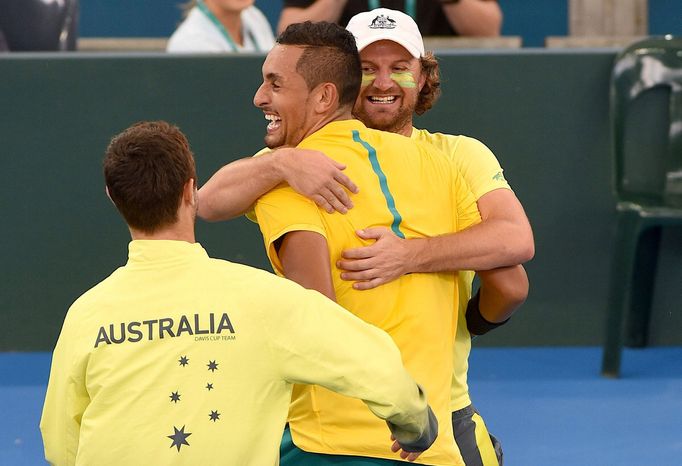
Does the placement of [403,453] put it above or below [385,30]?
below

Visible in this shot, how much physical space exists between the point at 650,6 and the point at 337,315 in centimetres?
806

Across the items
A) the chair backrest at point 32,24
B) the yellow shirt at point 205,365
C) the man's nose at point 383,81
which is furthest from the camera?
the chair backrest at point 32,24

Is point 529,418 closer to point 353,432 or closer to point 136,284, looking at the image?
point 353,432

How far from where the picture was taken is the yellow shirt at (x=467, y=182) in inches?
128

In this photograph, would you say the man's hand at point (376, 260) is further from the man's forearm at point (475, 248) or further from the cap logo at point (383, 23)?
the cap logo at point (383, 23)

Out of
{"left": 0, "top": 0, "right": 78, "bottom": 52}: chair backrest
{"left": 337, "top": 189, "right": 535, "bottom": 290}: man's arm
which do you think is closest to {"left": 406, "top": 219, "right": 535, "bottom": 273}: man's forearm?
{"left": 337, "top": 189, "right": 535, "bottom": 290}: man's arm

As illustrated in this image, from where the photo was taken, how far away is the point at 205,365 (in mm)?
2416

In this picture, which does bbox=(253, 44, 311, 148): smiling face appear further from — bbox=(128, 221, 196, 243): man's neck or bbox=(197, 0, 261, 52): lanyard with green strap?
bbox=(197, 0, 261, 52): lanyard with green strap

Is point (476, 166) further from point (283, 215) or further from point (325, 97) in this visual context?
point (283, 215)

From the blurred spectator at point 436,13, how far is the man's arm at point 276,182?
11.9 ft

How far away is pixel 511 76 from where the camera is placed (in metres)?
6.24

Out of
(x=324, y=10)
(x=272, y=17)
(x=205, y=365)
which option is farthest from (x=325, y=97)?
(x=272, y=17)

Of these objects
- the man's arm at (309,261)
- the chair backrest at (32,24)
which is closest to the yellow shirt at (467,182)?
the man's arm at (309,261)

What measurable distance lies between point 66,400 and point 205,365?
27cm
